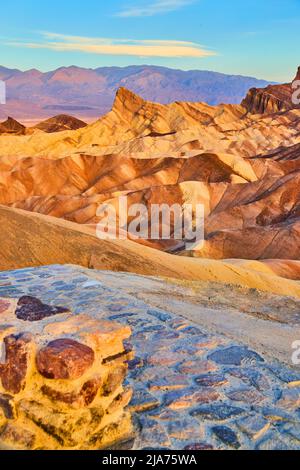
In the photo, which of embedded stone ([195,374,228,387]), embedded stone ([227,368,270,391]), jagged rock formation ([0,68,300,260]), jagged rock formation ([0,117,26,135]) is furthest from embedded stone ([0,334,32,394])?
jagged rock formation ([0,117,26,135])

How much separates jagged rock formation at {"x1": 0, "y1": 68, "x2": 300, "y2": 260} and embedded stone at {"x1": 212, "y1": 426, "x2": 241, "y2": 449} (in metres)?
12.2

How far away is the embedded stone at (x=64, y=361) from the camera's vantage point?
2.45 m

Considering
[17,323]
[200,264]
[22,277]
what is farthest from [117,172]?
[17,323]

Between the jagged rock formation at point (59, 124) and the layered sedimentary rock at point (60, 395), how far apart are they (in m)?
60.8

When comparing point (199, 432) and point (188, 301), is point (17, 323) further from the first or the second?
point (188, 301)

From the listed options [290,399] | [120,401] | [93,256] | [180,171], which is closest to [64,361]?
[120,401]

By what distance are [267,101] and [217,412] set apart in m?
67.9

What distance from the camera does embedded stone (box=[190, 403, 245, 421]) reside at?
2719 millimetres

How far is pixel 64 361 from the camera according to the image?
2.47 metres

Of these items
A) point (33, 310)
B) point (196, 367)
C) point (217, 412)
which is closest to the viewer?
point (217, 412)

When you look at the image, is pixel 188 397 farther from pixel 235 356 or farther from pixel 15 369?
pixel 15 369

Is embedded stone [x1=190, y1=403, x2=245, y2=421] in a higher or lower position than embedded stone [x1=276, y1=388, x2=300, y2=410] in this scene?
higher

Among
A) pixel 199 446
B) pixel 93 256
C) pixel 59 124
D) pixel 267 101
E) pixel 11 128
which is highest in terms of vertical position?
pixel 267 101

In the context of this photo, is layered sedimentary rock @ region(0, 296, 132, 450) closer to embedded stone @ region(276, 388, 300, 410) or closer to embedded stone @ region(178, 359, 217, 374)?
embedded stone @ region(178, 359, 217, 374)
